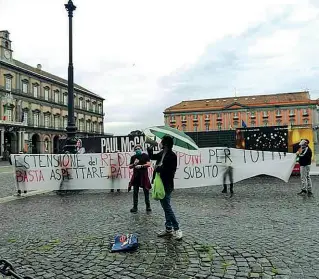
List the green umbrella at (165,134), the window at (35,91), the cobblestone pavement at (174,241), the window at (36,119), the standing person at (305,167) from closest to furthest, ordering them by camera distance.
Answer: the cobblestone pavement at (174,241) → the green umbrella at (165,134) → the standing person at (305,167) → the window at (36,119) → the window at (35,91)

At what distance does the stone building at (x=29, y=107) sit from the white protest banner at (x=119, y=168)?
142 feet

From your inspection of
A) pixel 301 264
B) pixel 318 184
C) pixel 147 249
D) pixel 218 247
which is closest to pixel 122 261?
pixel 147 249

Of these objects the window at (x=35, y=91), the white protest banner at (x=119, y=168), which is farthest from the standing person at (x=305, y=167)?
the window at (x=35, y=91)

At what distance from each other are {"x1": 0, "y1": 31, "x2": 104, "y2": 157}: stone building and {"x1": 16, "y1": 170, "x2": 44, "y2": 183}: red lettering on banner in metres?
43.2

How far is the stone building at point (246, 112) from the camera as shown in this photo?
113438mm

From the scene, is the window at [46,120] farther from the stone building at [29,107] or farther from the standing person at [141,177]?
the standing person at [141,177]

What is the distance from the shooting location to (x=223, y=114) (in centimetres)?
12169

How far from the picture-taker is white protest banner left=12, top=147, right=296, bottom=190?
1156 cm

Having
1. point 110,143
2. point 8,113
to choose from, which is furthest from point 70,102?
point 8,113

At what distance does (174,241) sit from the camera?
5457mm

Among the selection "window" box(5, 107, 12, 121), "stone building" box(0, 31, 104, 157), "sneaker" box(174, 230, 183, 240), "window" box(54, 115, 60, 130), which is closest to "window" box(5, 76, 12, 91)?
"stone building" box(0, 31, 104, 157)

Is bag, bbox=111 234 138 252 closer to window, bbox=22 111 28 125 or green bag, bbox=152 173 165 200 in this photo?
green bag, bbox=152 173 165 200

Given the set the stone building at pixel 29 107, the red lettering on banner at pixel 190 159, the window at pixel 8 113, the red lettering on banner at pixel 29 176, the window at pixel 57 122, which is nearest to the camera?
the red lettering on banner at pixel 190 159

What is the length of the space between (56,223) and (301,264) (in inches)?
187
